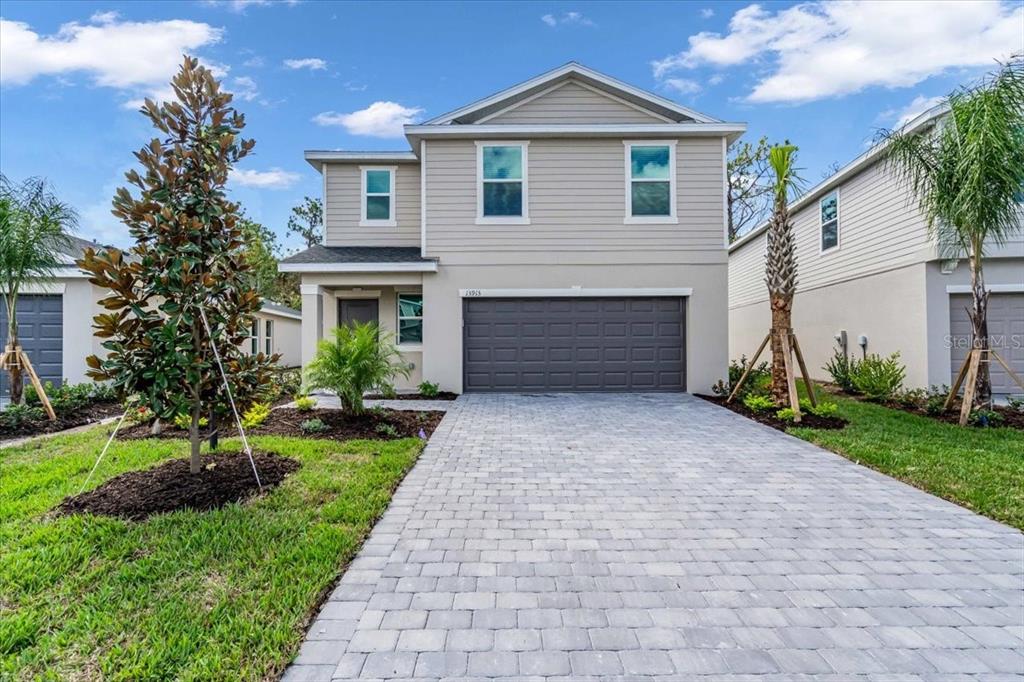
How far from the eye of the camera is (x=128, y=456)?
5.51 metres

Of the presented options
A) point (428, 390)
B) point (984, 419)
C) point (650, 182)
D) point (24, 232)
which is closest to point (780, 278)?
point (984, 419)

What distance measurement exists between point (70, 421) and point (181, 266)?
6.26 meters

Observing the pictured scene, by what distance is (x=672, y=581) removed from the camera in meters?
3.02

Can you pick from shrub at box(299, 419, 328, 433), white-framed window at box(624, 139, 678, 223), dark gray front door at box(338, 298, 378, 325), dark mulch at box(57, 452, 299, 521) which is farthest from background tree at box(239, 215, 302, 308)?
dark mulch at box(57, 452, 299, 521)

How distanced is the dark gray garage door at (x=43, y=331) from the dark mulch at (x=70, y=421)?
2.72 m

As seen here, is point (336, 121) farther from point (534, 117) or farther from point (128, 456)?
point (128, 456)

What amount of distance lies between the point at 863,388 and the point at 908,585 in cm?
895

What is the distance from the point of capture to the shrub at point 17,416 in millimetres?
7301

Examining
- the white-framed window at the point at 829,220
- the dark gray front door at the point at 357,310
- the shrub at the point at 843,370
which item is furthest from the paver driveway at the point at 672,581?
the white-framed window at the point at 829,220

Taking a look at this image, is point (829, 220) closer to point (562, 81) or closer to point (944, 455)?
point (562, 81)

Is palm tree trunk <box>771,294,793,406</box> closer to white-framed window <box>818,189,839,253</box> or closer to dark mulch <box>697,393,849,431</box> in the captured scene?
dark mulch <box>697,393,849,431</box>

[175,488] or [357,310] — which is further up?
[357,310]

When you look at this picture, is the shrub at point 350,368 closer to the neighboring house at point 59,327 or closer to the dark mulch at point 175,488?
the dark mulch at point 175,488

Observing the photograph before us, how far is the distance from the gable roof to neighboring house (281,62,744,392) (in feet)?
0.10
